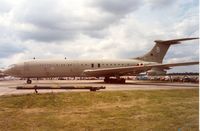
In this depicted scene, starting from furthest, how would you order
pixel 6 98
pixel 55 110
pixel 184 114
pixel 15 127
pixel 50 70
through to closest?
pixel 50 70 < pixel 6 98 < pixel 55 110 < pixel 184 114 < pixel 15 127

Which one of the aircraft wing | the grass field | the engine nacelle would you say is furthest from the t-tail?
the grass field

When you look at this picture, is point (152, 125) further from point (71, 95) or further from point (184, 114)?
point (71, 95)

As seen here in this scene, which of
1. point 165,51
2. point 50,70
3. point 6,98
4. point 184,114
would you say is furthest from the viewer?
point 165,51

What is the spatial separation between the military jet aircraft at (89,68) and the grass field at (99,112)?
21.8 metres

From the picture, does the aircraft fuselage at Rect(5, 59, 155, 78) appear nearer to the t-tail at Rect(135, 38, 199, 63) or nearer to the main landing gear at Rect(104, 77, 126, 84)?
the main landing gear at Rect(104, 77, 126, 84)

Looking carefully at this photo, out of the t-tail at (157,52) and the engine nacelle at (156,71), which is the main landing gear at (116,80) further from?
the t-tail at (157,52)

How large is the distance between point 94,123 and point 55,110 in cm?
414

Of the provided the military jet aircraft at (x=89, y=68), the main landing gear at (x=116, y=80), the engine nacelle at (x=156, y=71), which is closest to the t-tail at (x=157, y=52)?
the military jet aircraft at (x=89, y=68)

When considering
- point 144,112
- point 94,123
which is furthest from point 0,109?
point 144,112

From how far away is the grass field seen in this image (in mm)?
14337

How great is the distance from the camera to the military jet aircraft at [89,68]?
44.2 m

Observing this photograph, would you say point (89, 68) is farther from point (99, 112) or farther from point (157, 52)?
point (99, 112)

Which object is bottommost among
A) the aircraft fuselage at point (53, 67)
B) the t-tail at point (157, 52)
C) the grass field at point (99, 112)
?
the grass field at point (99, 112)

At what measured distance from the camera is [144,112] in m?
17.3
